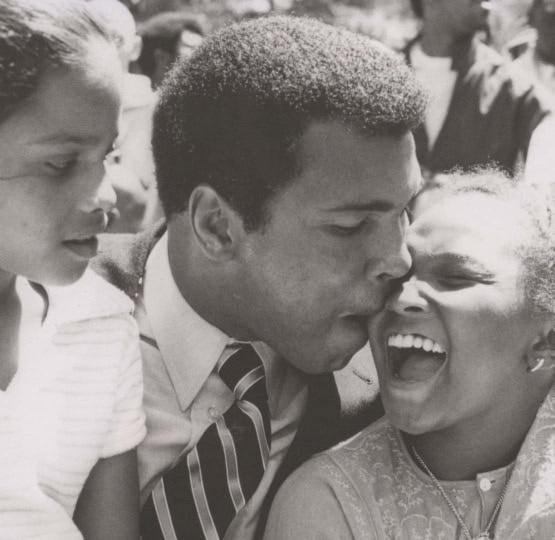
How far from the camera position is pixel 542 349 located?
2396 mm

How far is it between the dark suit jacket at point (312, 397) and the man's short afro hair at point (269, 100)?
262 mm

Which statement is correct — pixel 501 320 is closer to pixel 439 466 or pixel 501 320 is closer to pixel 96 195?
pixel 439 466

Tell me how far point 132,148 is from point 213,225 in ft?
7.13

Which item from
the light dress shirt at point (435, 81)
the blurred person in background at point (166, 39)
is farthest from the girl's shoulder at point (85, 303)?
the blurred person in background at point (166, 39)

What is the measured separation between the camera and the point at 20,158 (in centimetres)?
177

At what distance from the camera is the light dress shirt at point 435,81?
16.0 feet

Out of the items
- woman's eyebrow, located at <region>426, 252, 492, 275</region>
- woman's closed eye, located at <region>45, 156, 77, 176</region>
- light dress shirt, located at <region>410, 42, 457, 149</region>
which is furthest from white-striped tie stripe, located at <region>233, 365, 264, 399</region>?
light dress shirt, located at <region>410, 42, 457, 149</region>

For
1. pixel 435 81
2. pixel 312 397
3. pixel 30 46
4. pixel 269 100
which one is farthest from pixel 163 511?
pixel 435 81

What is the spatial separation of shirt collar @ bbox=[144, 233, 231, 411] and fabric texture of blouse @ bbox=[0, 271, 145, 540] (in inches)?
9.2

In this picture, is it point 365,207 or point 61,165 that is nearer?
point 61,165

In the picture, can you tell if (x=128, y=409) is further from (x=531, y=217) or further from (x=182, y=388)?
(x=531, y=217)

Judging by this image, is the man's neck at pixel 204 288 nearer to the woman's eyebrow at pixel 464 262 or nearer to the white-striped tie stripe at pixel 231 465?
the white-striped tie stripe at pixel 231 465

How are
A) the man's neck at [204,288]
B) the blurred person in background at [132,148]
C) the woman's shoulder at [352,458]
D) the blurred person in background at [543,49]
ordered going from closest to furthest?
the woman's shoulder at [352,458] → the man's neck at [204,288] → the blurred person in background at [132,148] → the blurred person in background at [543,49]

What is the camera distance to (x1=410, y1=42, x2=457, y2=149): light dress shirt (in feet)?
16.0
